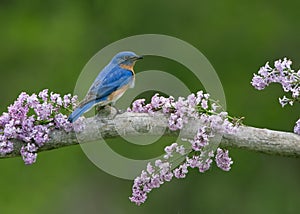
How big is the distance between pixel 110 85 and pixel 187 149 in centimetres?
61

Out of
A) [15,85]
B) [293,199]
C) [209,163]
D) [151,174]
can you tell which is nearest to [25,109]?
[151,174]

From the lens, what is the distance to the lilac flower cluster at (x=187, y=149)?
11.7 ft

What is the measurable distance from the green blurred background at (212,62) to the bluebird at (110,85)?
4769mm

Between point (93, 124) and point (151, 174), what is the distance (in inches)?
15.9

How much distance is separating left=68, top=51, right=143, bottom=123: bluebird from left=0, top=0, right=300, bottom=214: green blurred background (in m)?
4.77

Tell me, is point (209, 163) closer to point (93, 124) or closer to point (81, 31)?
point (93, 124)

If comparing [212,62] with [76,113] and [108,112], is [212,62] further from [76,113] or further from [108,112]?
[76,113]

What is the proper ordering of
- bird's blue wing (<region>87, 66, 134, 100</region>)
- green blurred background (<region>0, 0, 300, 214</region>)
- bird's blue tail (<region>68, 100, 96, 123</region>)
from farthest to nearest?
green blurred background (<region>0, 0, 300, 214</region>) < bird's blue wing (<region>87, 66, 134, 100</region>) < bird's blue tail (<region>68, 100, 96, 123</region>)

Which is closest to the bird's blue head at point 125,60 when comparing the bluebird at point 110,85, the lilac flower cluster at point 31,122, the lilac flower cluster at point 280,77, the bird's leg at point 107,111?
the bluebird at point 110,85

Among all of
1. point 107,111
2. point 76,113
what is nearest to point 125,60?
point 107,111

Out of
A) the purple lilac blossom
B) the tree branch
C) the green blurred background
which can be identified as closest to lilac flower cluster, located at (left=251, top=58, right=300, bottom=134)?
the tree branch

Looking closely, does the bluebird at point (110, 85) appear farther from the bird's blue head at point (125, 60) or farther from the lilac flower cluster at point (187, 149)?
the lilac flower cluster at point (187, 149)

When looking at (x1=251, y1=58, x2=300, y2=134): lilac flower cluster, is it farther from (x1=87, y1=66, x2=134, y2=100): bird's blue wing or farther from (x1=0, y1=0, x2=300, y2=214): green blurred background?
(x1=0, y1=0, x2=300, y2=214): green blurred background

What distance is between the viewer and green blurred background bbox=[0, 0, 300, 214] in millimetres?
8867
